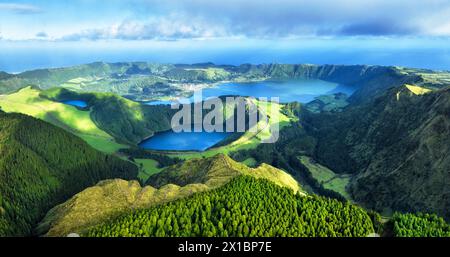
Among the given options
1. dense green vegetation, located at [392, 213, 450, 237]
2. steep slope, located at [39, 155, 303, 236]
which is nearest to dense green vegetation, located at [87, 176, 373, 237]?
dense green vegetation, located at [392, 213, 450, 237]

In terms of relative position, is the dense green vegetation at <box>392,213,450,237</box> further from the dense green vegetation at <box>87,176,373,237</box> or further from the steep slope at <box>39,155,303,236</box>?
the steep slope at <box>39,155,303,236</box>

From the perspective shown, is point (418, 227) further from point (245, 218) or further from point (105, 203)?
point (105, 203)

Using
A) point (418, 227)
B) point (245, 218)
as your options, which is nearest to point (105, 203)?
point (245, 218)

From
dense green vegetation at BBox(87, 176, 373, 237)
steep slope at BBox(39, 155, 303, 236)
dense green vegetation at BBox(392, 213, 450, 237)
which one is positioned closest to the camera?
dense green vegetation at BBox(87, 176, 373, 237)

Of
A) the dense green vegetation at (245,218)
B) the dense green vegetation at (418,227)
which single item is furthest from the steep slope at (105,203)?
the dense green vegetation at (418,227)

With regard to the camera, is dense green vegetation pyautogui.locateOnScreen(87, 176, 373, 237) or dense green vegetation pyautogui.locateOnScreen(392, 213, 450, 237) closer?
dense green vegetation pyautogui.locateOnScreen(87, 176, 373, 237)
